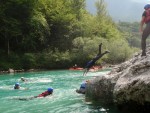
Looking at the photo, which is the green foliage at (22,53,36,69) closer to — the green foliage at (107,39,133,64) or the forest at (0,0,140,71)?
the forest at (0,0,140,71)

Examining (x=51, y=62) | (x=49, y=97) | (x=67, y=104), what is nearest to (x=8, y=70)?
(x=51, y=62)

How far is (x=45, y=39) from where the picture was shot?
60.8 m

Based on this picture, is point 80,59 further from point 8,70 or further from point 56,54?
point 8,70

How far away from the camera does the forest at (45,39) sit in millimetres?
53819

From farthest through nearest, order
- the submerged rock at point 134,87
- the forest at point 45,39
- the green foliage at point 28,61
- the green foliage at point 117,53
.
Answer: the green foliage at point 117,53, the forest at point 45,39, the green foliage at point 28,61, the submerged rock at point 134,87

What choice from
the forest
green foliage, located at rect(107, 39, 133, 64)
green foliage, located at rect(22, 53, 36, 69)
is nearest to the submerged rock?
the forest

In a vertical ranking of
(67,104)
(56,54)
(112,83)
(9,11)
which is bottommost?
(67,104)

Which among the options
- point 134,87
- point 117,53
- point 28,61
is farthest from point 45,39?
point 134,87

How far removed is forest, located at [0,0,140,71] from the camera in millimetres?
53819

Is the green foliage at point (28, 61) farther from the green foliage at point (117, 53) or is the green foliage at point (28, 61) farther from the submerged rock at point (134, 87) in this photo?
the submerged rock at point (134, 87)

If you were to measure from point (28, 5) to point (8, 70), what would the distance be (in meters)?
16.2

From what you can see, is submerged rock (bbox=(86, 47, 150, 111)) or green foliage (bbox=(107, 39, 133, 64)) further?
green foliage (bbox=(107, 39, 133, 64))

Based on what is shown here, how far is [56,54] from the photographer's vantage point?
5650cm

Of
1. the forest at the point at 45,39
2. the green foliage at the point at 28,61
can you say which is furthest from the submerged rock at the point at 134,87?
the green foliage at the point at 28,61
